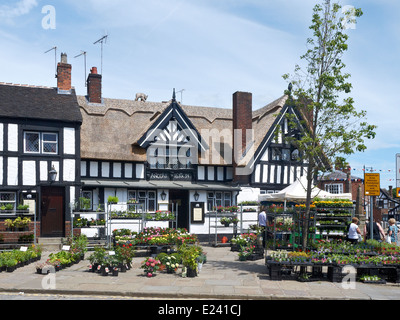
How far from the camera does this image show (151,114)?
28.7 meters

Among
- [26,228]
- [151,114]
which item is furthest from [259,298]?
[151,114]

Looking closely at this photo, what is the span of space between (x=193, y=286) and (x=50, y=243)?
11983mm

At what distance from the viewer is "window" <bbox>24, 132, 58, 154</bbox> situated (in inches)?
885

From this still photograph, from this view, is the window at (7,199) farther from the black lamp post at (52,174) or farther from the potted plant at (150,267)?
the potted plant at (150,267)

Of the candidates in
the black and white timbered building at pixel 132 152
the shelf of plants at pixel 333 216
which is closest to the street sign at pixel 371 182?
the shelf of plants at pixel 333 216

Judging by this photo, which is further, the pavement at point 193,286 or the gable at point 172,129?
the gable at point 172,129

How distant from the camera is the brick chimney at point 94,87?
92.2 ft

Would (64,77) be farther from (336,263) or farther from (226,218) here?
(336,263)

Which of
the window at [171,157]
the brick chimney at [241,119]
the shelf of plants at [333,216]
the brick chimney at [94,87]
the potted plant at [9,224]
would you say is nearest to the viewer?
the shelf of plants at [333,216]

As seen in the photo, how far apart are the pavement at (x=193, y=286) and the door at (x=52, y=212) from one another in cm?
779

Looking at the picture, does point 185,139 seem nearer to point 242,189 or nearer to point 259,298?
point 242,189

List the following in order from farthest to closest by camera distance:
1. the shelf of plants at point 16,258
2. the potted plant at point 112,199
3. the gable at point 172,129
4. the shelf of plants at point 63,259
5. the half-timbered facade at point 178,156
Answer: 1. the gable at point 172,129
2. the half-timbered facade at point 178,156
3. the potted plant at point 112,199
4. the shelf of plants at point 16,258
5. the shelf of plants at point 63,259

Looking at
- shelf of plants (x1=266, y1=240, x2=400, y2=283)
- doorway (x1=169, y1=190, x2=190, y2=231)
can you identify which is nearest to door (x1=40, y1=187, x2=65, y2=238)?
doorway (x1=169, y1=190, x2=190, y2=231)
